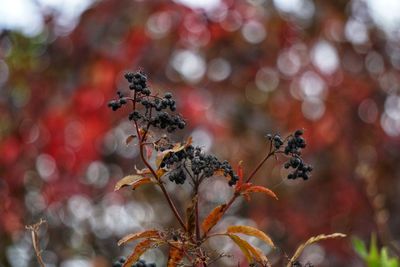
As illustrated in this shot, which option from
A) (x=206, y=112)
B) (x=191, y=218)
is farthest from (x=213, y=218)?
(x=206, y=112)

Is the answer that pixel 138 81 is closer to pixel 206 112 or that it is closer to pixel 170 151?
pixel 170 151

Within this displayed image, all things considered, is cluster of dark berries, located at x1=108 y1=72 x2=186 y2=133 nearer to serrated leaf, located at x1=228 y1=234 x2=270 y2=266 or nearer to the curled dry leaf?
the curled dry leaf

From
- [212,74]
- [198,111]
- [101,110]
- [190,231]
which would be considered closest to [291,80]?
[212,74]

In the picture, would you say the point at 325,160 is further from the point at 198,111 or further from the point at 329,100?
the point at 198,111

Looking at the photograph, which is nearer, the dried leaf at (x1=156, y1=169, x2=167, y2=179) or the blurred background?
the dried leaf at (x1=156, y1=169, x2=167, y2=179)

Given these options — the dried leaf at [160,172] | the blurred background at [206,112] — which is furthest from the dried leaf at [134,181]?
the blurred background at [206,112]

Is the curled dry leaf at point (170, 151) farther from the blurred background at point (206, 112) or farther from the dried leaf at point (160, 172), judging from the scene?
the blurred background at point (206, 112)

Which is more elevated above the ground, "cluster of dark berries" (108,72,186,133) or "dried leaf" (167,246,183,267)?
"cluster of dark berries" (108,72,186,133)

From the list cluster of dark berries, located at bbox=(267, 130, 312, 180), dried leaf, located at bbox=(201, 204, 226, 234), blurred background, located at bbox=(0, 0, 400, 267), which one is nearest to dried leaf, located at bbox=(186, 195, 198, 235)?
dried leaf, located at bbox=(201, 204, 226, 234)
